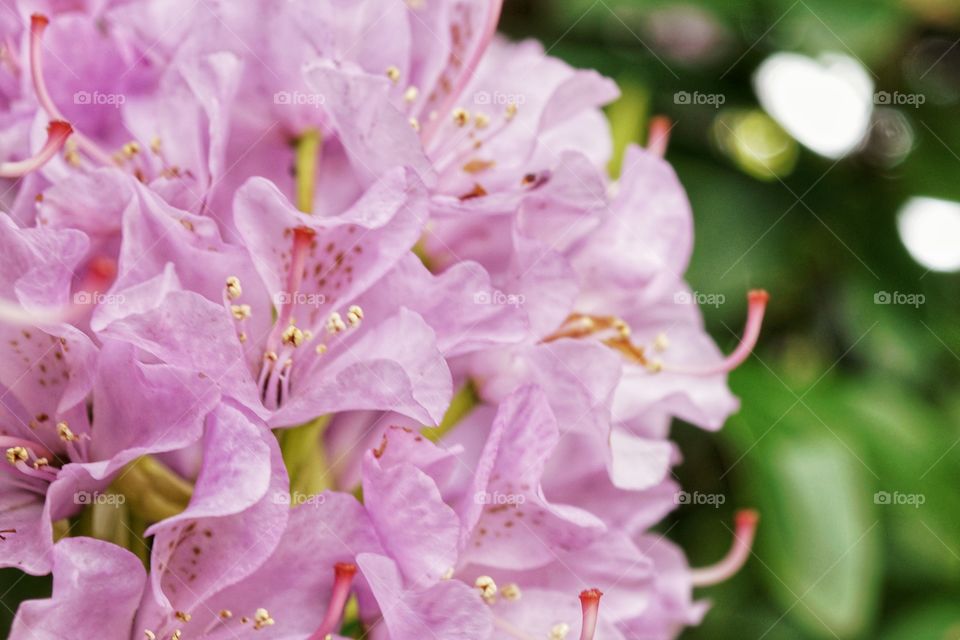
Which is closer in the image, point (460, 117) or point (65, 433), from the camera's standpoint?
point (65, 433)

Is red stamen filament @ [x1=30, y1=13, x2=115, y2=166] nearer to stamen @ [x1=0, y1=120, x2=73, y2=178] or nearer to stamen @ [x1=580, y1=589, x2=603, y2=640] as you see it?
stamen @ [x1=0, y1=120, x2=73, y2=178]

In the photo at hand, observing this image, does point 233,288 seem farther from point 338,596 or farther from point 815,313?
point 815,313

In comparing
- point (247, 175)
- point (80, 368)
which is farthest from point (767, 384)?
point (80, 368)

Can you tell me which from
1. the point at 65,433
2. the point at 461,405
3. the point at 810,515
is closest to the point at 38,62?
the point at 65,433

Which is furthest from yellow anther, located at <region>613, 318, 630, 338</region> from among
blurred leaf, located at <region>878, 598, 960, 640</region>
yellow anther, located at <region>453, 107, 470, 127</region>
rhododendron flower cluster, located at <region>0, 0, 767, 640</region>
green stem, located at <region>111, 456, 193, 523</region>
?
blurred leaf, located at <region>878, 598, 960, 640</region>

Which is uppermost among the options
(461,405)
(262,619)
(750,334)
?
(750,334)

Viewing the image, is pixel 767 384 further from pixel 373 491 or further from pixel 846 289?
pixel 373 491

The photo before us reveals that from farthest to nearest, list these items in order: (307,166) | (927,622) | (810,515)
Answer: (927,622) → (810,515) → (307,166)
